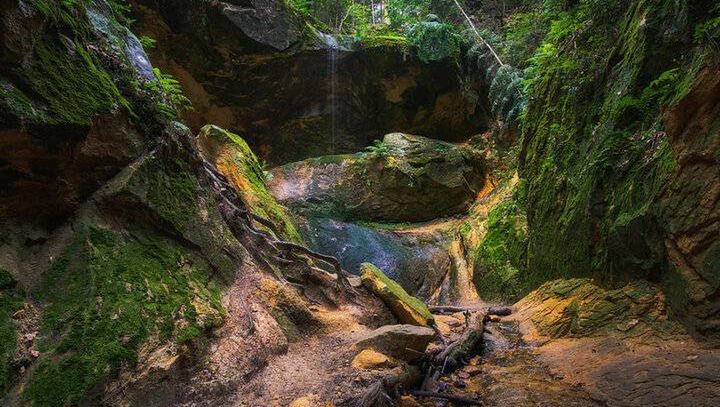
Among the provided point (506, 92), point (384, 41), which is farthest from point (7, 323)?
point (384, 41)

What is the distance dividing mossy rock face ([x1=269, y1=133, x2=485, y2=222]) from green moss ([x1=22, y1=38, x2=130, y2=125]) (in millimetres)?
9831

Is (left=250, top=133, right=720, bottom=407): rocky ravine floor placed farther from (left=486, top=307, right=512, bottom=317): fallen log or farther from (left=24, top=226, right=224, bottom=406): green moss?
(left=24, top=226, right=224, bottom=406): green moss

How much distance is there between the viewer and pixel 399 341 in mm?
4176

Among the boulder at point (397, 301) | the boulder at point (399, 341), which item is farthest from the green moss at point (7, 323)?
the boulder at point (397, 301)

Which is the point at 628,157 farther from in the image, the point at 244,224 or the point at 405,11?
the point at 405,11

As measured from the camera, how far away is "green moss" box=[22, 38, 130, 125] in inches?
111

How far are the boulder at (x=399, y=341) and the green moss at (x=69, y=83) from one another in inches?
126

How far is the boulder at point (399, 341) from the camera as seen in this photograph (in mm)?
4074

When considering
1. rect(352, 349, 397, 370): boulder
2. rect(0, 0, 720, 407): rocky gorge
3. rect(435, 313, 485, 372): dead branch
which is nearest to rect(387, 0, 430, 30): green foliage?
rect(0, 0, 720, 407): rocky gorge

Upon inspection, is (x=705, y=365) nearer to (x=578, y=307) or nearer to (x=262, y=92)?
(x=578, y=307)

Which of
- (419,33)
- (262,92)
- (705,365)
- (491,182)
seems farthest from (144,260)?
(419,33)

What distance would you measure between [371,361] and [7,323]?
2736mm

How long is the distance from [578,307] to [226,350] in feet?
14.1

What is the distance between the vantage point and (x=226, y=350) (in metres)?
3.36
